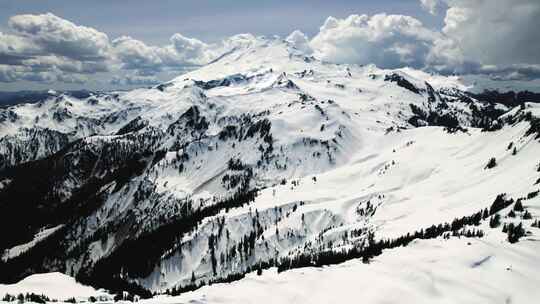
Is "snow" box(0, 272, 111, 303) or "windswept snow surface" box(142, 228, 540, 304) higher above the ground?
"windswept snow surface" box(142, 228, 540, 304)

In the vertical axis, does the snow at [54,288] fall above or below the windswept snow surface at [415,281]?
below

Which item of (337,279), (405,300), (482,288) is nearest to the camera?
(405,300)

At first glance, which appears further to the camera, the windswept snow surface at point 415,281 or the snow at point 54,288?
the snow at point 54,288

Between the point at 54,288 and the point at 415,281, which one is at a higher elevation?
the point at 415,281

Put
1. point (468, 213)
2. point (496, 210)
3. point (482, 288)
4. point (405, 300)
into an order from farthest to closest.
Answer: point (468, 213) < point (496, 210) < point (482, 288) < point (405, 300)

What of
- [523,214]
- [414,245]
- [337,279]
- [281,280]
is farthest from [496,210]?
[281,280]

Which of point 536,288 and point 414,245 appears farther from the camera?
point 414,245

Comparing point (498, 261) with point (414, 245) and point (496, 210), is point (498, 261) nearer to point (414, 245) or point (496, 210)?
point (414, 245)

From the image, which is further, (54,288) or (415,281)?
(54,288)
